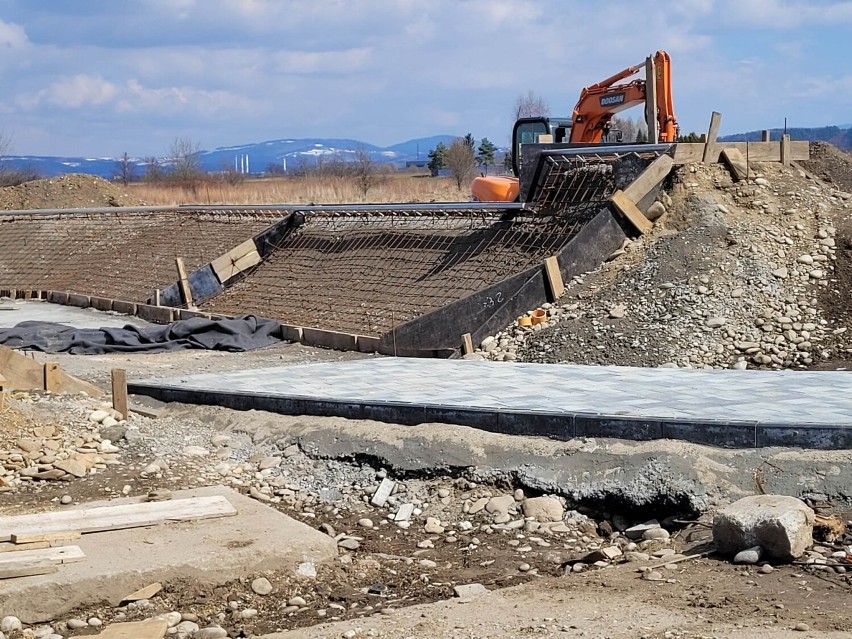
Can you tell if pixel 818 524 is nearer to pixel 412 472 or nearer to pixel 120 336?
pixel 412 472

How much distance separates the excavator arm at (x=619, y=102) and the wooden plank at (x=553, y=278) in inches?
171

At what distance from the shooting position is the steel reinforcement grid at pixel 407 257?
44.1 feet

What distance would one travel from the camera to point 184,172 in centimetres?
5453

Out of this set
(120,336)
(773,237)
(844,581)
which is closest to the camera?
(844,581)

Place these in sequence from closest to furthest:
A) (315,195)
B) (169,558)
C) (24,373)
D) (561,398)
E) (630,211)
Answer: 1. (169,558)
2. (561,398)
3. (24,373)
4. (630,211)
5. (315,195)

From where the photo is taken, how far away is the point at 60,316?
56.5 feet

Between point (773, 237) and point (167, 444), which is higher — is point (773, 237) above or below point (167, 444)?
above

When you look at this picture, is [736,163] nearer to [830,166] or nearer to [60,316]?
[830,166]

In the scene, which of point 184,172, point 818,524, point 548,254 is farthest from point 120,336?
point 184,172

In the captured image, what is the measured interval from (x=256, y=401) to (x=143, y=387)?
1275mm

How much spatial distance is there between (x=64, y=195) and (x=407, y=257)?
63.7 ft

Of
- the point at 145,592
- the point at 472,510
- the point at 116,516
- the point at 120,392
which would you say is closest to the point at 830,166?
the point at 472,510

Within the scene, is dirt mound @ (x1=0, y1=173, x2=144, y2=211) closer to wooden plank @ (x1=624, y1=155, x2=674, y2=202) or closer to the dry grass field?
the dry grass field

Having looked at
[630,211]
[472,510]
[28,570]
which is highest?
[630,211]
